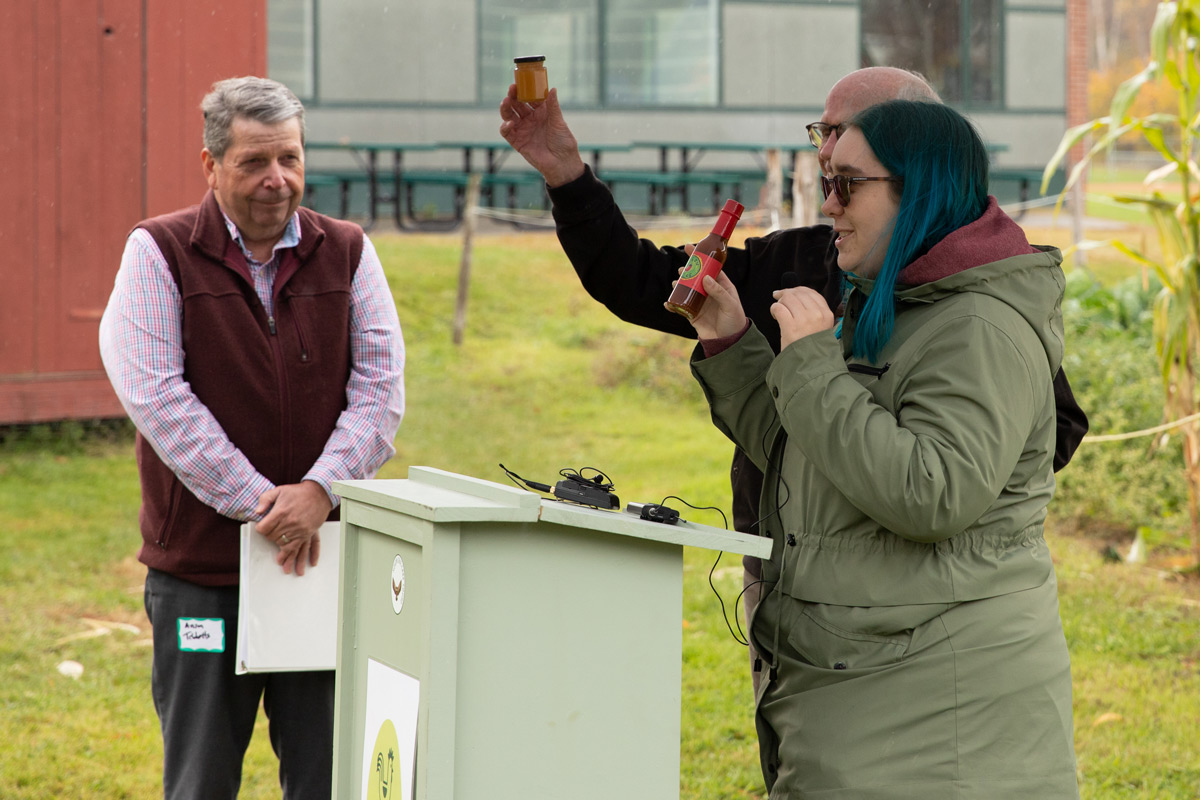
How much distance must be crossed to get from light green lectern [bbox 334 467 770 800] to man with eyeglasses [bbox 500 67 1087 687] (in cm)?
73

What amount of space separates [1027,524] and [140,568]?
570 centimetres

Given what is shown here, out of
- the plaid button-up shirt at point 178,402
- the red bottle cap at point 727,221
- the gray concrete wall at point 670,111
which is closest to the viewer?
the red bottle cap at point 727,221

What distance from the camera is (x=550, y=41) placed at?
683 inches

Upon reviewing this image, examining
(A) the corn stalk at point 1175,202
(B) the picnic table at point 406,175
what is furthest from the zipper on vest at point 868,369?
(B) the picnic table at point 406,175

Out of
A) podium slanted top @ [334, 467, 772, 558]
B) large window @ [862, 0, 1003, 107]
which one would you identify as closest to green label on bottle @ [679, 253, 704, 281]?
podium slanted top @ [334, 467, 772, 558]

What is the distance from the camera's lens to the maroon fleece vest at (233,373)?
2975 millimetres

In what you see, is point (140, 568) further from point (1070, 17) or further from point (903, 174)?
point (1070, 17)

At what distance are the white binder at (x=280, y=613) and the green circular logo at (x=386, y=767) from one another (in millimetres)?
1022

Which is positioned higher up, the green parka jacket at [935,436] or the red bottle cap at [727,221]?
the red bottle cap at [727,221]

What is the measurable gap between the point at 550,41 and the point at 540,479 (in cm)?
1051

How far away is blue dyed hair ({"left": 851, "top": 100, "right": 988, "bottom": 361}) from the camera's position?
2.04 m

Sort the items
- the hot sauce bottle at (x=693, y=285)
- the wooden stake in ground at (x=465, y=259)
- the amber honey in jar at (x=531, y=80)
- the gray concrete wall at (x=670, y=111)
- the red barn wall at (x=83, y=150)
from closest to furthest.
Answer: the hot sauce bottle at (x=693, y=285) → the amber honey in jar at (x=531, y=80) → the red barn wall at (x=83, y=150) → the wooden stake in ground at (x=465, y=259) → the gray concrete wall at (x=670, y=111)

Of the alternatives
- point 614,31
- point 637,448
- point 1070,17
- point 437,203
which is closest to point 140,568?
point 637,448

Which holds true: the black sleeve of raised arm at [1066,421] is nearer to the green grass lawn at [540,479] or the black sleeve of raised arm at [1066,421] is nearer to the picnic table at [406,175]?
the green grass lawn at [540,479]
